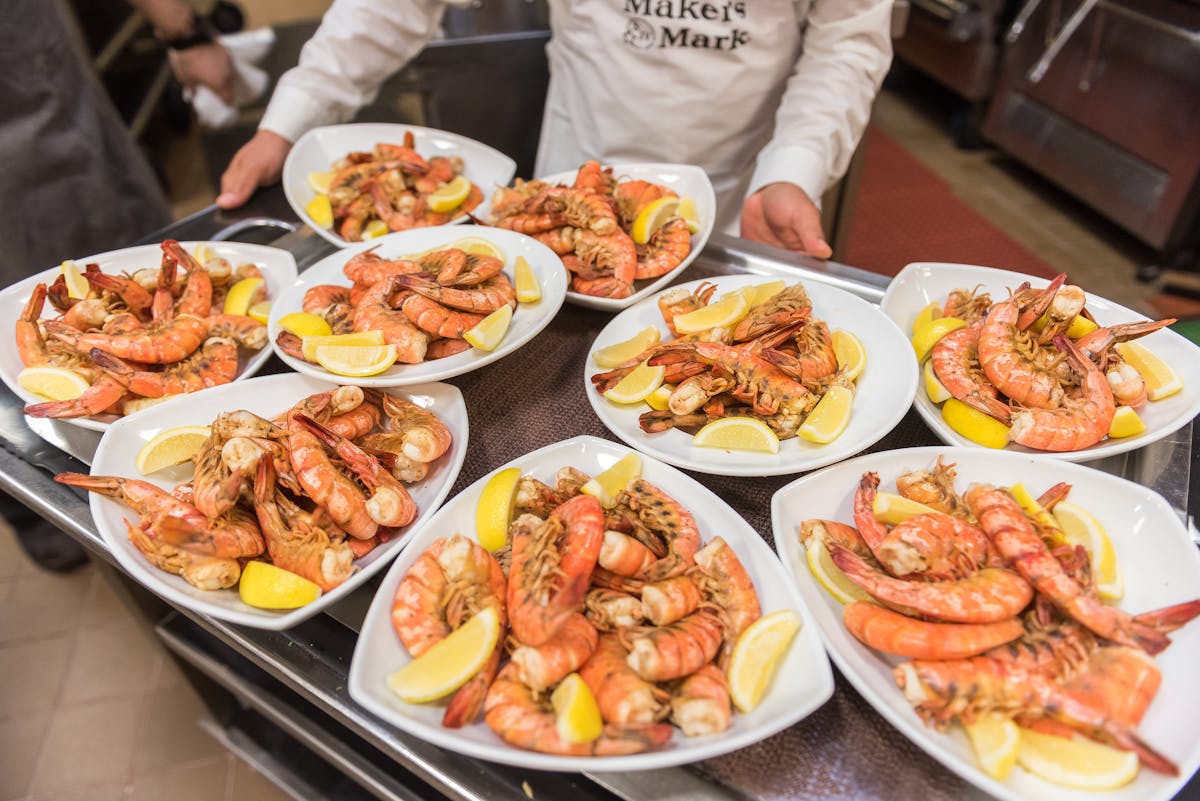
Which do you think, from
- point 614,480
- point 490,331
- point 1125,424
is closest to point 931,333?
point 1125,424

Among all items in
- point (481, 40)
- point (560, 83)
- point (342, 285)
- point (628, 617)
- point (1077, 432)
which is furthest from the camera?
point (481, 40)

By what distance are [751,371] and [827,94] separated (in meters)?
1.26

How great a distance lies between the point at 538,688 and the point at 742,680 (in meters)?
0.28

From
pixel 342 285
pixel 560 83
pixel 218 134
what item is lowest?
pixel 218 134

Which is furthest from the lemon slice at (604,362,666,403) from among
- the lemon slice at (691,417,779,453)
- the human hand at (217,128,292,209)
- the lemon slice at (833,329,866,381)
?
the human hand at (217,128,292,209)

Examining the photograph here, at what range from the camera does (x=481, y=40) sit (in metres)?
3.22

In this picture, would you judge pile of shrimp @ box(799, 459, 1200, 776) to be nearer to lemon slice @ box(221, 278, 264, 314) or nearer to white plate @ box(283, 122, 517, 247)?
lemon slice @ box(221, 278, 264, 314)

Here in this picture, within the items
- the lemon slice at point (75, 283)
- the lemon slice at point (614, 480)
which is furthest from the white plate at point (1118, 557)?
the lemon slice at point (75, 283)

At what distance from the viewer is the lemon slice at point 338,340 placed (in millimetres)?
1388

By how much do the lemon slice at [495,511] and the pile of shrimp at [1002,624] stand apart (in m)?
0.48

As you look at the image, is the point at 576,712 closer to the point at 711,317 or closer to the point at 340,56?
the point at 711,317

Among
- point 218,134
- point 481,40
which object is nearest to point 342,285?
point 481,40

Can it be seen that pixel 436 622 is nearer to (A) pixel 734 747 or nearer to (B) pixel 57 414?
(A) pixel 734 747

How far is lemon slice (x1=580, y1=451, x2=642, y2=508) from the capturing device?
1191mm
